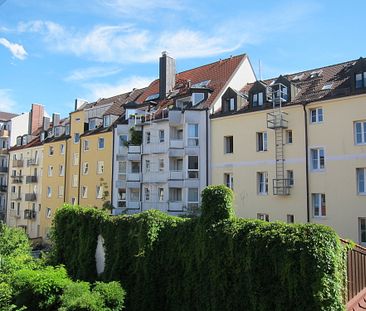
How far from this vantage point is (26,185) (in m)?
57.4

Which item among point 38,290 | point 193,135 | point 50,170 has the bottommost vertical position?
point 38,290

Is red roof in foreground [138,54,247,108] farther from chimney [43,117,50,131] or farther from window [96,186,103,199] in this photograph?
chimney [43,117,50,131]

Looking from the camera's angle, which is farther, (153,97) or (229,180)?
(153,97)

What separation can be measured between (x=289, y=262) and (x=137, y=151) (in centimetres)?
2638

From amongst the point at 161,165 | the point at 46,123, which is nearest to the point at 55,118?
the point at 46,123

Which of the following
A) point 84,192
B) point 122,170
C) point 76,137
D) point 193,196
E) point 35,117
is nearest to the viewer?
point 193,196

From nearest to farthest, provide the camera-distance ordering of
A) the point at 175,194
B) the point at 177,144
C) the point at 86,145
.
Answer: the point at 177,144, the point at 175,194, the point at 86,145

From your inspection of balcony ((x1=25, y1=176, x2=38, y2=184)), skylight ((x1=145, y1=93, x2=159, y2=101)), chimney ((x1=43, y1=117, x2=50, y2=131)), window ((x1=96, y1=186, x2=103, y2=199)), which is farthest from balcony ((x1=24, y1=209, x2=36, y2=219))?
skylight ((x1=145, y1=93, x2=159, y2=101))

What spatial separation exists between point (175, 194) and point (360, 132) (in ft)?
54.5

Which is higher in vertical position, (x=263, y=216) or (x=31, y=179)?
(x=31, y=179)

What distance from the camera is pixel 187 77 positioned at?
44969 mm

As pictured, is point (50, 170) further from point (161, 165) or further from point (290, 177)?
point (290, 177)

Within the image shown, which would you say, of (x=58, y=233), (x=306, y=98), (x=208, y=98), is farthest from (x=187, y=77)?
(x=58, y=233)

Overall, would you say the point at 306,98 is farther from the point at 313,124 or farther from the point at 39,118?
the point at 39,118
